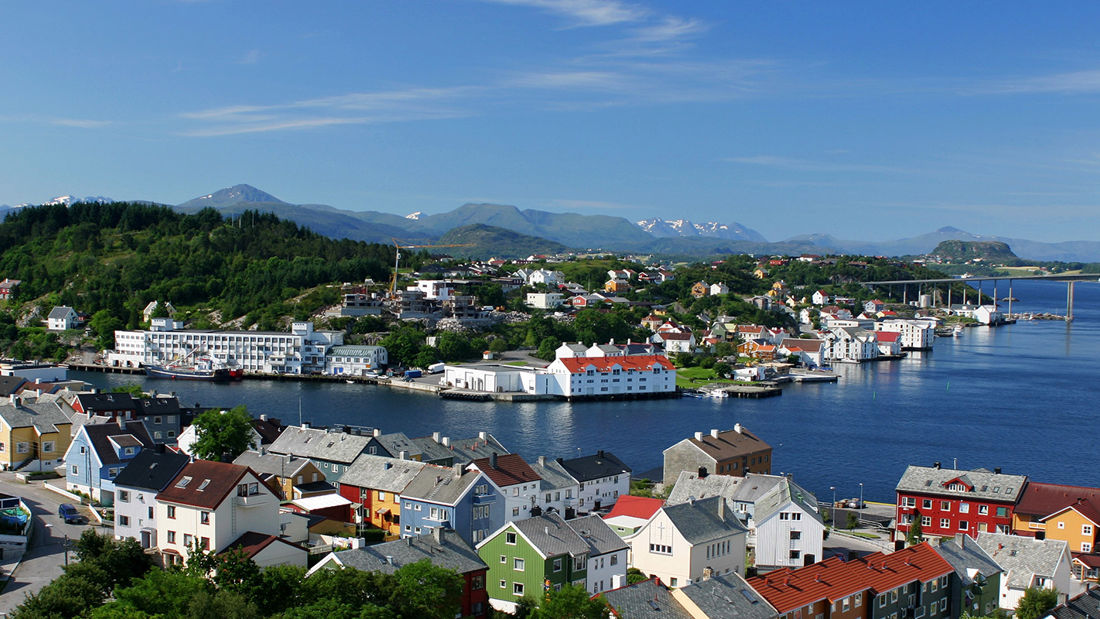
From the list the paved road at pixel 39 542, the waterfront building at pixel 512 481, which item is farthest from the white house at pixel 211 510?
the waterfront building at pixel 512 481

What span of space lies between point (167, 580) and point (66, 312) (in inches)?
1760

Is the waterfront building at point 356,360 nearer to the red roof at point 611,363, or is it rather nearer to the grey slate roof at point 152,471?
the red roof at point 611,363

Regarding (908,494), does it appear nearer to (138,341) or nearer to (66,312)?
(138,341)

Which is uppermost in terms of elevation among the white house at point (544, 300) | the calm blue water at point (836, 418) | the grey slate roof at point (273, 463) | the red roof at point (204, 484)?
the white house at point (544, 300)

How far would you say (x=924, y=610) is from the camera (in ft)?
38.3

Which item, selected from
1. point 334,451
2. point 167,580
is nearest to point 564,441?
point 334,451

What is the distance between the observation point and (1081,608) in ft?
39.6

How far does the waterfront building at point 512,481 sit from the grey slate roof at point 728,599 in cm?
501

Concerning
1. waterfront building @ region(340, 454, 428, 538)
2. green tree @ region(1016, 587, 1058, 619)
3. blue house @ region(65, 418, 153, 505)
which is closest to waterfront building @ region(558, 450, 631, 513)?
waterfront building @ region(340, 454, 428, 538)

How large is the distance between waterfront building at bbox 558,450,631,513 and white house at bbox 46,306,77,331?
129ft

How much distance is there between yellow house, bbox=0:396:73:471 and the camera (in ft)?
58.4

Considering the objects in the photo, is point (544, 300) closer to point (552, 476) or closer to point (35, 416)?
point (35, 416)

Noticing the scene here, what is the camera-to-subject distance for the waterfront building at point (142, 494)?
1327cm

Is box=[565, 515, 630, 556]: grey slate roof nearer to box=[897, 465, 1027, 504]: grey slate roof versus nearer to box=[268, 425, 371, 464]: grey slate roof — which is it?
box=[268, 425, 371, 464]: grey slate roof
